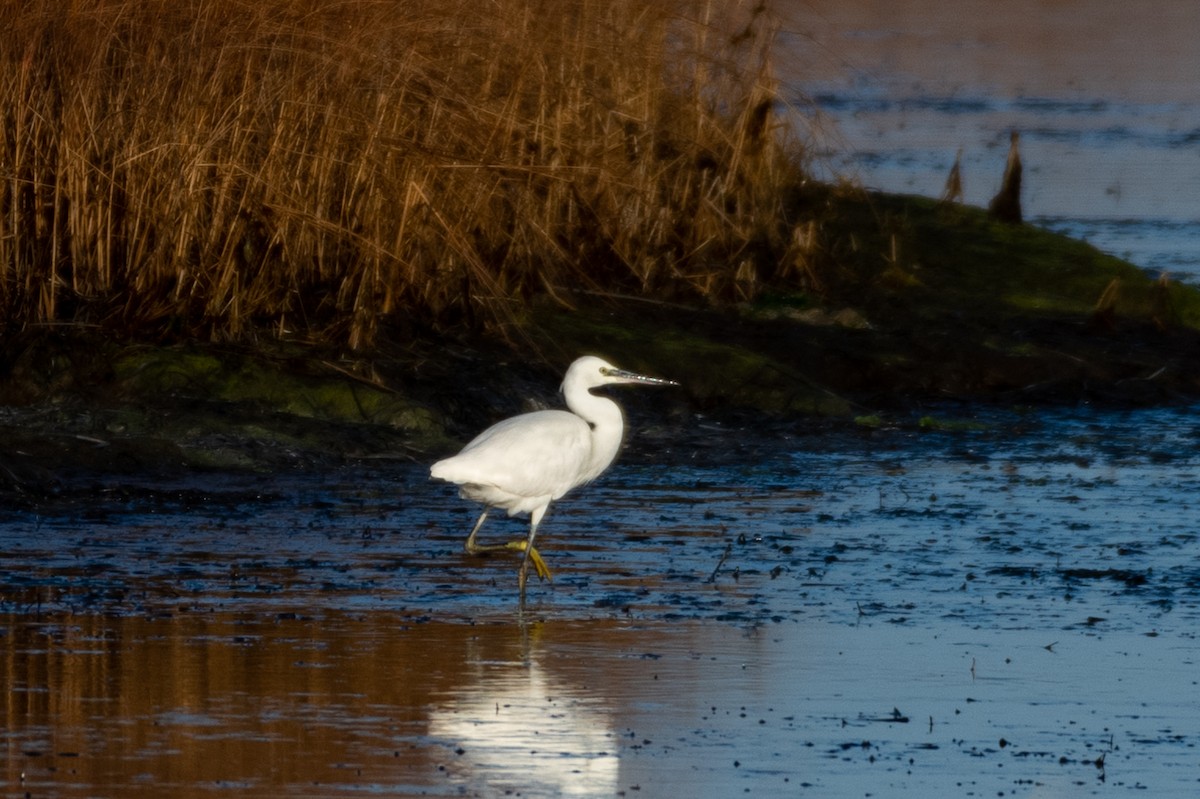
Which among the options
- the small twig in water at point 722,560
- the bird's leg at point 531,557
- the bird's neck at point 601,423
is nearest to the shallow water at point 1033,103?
the bird's neck at point 601,423

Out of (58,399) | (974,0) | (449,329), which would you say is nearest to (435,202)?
(449,329)

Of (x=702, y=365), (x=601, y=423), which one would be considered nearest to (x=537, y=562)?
(x=601, y=423)

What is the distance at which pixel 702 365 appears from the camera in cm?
1336

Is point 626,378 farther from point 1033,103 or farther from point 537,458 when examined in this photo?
point 1033,103

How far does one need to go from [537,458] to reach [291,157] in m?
3.82

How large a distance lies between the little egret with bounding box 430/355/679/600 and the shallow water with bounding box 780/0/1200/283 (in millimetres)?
3708

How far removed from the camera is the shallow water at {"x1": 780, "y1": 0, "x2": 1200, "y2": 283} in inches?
845

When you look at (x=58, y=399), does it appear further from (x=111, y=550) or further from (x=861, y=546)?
(x=861, y=546)

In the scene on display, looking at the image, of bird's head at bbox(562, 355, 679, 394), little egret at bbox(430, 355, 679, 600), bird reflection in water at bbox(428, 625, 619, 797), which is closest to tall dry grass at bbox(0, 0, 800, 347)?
bird's head at bbox(562, 355, 679, 394)

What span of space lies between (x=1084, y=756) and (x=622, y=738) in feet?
4.13

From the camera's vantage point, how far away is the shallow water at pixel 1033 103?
21453 mm

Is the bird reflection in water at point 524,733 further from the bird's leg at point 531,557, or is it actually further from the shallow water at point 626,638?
the bird's leg at point 531,557

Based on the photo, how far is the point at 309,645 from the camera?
739 centimetres

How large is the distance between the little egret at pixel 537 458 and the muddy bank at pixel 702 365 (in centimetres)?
216
